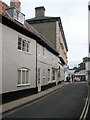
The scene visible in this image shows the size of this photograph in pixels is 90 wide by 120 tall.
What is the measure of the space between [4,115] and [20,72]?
6.04m

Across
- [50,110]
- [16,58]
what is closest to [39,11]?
[16,58]

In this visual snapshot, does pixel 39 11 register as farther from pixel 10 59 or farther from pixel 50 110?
pixel 50 110

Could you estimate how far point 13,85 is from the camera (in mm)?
13258

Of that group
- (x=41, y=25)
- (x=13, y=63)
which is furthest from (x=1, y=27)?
(x=41, y=25)

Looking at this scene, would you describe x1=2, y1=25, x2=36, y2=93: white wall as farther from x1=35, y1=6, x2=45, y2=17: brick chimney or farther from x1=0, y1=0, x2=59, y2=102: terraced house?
x1=35, y1=6, x2=45, y2=17: brick chimney

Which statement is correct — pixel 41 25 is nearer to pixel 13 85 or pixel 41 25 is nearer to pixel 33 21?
pixel 33 21

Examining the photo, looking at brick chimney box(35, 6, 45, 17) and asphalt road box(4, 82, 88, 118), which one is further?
brick chimney box(35, 6, 45, 17)

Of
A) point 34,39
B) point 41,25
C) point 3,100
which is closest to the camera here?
point 3,100

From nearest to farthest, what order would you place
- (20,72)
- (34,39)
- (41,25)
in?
(20,72)
(34,39)
(41,25)

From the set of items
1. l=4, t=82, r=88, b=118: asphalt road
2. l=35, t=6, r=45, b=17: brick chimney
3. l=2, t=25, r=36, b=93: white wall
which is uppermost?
l=35, t=6, r=45, b=17: brick chimney

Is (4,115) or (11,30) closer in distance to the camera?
(4,115)

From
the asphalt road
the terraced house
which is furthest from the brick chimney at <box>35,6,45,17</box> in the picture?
the asphalt road

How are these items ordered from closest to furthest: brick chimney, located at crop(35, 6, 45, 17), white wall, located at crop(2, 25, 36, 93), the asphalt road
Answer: the asphalt road, white wall, located at crop(2, 25, 36, 93), brick chimney, located at crop(35, 6, 45, 17)

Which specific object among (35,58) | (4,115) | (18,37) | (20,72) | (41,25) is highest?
(41,25)
